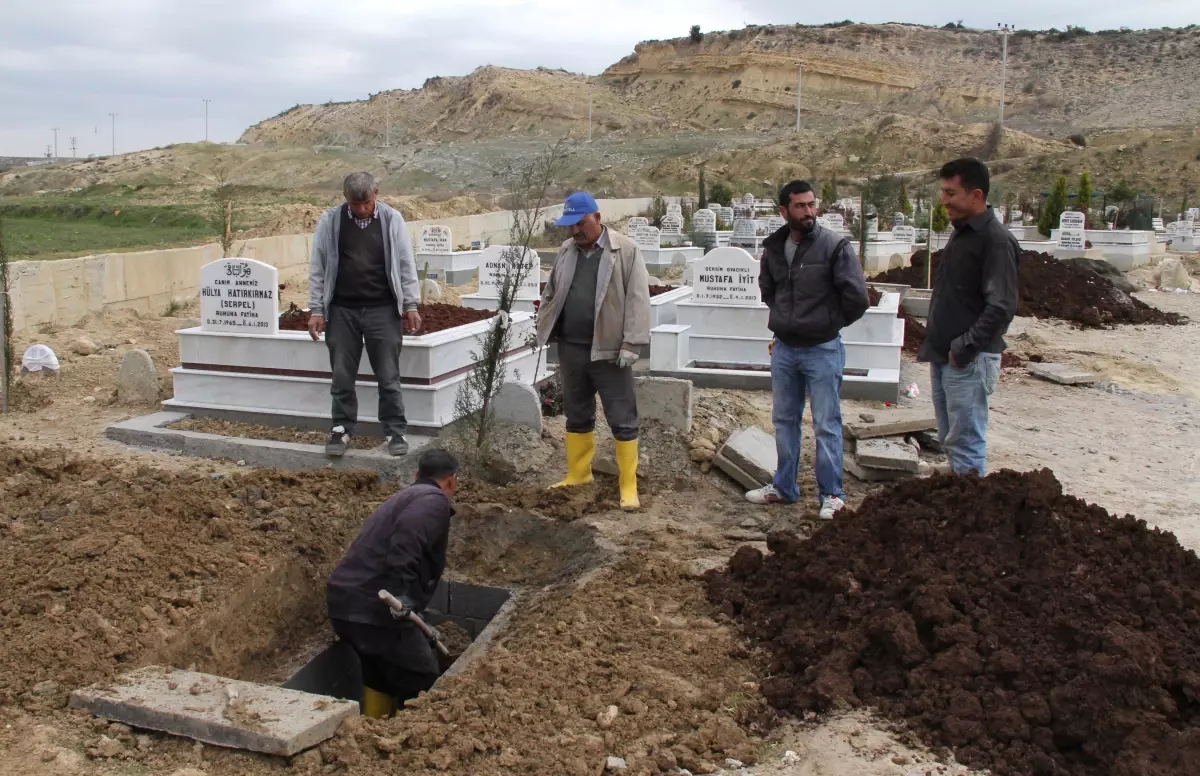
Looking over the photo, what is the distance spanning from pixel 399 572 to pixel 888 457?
336 centimetres

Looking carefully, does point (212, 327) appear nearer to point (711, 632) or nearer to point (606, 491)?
point (606, 491)

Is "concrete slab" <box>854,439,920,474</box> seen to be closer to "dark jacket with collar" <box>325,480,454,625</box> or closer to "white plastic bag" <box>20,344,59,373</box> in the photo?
"dark jacket with collar" <box>325,480,454,625</box>

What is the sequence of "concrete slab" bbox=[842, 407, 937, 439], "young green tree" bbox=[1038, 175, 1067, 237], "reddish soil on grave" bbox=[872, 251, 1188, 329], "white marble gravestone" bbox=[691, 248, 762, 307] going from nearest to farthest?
"concrete slab" bbox=[842, 407, 937, 439]
"white marble gravestone" bbox=[691, 248, 762, 307]
"reddish soil on grave" bbox=[872, 251, 1188, 329]
"young green tree" bbox=[1038, 175, 1067, 237]

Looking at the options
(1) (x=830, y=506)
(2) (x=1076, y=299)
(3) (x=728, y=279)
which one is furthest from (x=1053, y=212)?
(1) (x=830, y=506)

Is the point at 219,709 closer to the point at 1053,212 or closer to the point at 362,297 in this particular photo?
the point at 362,297

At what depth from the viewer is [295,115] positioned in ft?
376

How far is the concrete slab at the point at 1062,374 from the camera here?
10648mm

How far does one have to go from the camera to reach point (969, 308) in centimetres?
496

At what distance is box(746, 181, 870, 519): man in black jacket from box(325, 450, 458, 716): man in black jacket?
2077mm

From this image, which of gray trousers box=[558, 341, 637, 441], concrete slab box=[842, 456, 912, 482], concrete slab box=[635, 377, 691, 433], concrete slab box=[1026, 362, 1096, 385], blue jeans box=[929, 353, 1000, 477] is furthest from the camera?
concrete slab box=[1026, 362, 1096, 385]

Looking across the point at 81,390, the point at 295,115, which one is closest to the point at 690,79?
the point at 295,115

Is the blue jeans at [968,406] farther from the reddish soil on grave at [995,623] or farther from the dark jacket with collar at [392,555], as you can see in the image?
the dark jacket with collar at [392,555]

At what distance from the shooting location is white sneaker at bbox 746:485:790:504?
238 inches

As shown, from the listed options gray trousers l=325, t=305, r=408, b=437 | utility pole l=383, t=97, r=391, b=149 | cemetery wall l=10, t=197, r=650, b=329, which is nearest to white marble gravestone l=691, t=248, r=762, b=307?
gray trousers l=325, t=305, r=408, b=437
